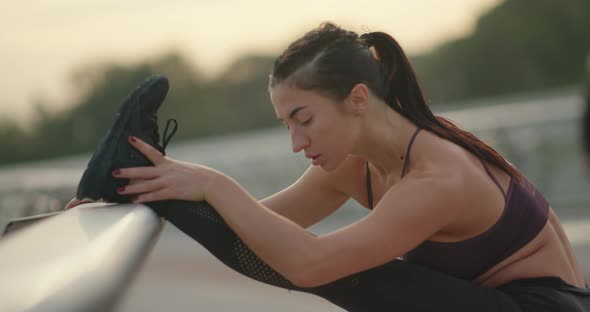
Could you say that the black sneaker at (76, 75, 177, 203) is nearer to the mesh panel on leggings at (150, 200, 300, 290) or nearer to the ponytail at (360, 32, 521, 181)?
the mesh panel on leggings at (150, 200, 300, 290)

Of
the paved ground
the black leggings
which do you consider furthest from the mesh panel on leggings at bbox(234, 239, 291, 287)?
the paved ground

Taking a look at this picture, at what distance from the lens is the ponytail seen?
133 inches

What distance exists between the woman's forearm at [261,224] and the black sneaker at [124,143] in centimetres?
19

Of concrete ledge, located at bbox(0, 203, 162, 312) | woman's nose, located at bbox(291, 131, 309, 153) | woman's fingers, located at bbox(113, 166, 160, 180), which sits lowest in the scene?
woman's nose, located at bbox(291, 131, 309, 153)

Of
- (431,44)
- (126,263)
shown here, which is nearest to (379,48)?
(126,263)

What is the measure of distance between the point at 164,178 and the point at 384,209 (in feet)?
1.70

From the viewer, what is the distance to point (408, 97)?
3.39 m

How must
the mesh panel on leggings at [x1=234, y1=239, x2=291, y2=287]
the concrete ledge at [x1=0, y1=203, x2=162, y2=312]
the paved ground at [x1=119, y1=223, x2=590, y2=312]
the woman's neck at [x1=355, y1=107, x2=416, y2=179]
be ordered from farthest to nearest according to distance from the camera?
the paved ground at [x1=119, y1=223, x2=590, y2=312]
the woman's neck at [x1=355, y1=107, x2=416, y2=179]
the mesh panel on leggings at [x1=234, y1=239, x2=291, y2=287]
the concrete ledge at [x1=0, y1=203, x2=162, y2=312]

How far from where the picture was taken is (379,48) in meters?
3.43

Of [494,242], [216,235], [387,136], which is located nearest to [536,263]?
[494,242]

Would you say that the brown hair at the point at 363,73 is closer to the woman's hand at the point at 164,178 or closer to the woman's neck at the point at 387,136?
the woman's neck at the point at 387,136

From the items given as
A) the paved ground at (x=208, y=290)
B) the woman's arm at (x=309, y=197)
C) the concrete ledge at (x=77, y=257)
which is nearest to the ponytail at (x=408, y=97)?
the woman's arm at (x=309, y=197)

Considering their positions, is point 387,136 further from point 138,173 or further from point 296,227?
point 138,173

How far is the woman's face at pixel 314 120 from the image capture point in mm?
3221
